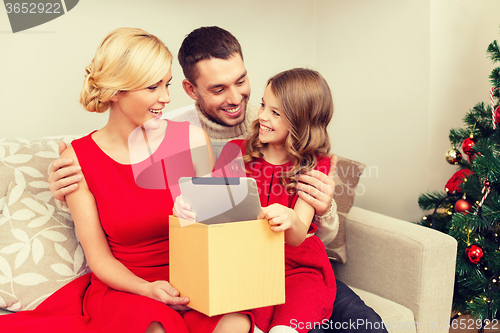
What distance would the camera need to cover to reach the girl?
3.83 feet

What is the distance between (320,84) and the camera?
1.37m

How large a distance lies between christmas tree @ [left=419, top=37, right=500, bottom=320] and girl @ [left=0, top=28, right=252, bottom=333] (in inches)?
45.0

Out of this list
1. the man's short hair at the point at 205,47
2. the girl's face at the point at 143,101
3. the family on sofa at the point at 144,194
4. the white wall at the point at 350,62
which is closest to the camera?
the family on sofa at the point at 144,194

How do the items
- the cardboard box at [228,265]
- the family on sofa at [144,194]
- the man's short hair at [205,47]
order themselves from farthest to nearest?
the man's short hair at [205,47], the family on sofa at [144,194], the cardboard box at [228,265]

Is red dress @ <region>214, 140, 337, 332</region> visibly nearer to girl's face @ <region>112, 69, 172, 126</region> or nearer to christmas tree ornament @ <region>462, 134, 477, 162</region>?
girl's face @ <region>112, 69, 172, 126</region>

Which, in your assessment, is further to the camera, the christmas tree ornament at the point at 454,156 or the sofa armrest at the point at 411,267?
the christmas tree ornament at the point at 454,156

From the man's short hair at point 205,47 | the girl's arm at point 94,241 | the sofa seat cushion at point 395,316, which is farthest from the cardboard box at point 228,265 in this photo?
the man's short hair at point 205,47

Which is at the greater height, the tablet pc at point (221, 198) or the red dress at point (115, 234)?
the tablet pc at point (221, 198)

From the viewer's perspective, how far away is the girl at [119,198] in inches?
45.9

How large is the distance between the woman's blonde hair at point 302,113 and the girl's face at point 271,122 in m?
0.01

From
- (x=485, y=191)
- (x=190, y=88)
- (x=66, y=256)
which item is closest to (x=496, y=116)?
(x=485, y=191)

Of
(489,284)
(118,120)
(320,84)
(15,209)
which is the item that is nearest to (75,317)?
(15,209)

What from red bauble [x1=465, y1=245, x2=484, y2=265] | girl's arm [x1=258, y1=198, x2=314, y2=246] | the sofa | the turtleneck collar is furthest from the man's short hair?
red bauble [x1=465, y1=245, x2=484, y2=265]

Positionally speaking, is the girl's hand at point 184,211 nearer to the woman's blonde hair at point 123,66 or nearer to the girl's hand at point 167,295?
the girl's hand at point 167,295
